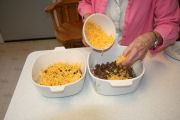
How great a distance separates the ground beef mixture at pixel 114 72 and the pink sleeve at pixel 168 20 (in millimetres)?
228

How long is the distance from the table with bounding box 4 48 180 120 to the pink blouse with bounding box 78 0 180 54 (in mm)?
214

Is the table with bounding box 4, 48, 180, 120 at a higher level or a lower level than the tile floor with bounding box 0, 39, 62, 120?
higher

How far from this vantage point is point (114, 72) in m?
0.66

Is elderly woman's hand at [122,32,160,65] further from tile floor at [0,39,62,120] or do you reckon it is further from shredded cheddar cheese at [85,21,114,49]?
tile floor at [0,39,62,120]

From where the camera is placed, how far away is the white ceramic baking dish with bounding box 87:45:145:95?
0.52 metres

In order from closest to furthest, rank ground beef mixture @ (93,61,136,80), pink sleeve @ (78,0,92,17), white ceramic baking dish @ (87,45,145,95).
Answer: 1. white ceramic baking dish @ (87,45,145,95)
2. ground beef mixture @ (93,61,136,80)
3. pink sleeve @ (78,0,92,17)

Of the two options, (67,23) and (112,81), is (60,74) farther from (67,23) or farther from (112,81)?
(67,23)

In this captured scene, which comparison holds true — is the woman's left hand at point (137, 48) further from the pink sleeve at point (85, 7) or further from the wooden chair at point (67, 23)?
the wooden chair at point (67, 23)

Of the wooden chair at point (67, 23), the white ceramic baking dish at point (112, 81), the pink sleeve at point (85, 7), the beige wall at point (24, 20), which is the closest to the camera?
the white ceramic baking dish at point (112, 81)

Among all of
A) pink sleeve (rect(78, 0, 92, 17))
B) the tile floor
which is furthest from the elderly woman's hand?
the tile floor

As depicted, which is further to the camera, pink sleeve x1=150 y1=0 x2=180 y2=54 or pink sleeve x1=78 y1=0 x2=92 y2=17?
pink sleeve x1=78 y1=0 x2=92 y2=17

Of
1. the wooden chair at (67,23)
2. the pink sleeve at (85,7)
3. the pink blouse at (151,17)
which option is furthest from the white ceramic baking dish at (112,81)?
the wooden chair at (67,23)

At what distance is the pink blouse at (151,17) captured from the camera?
0.69m

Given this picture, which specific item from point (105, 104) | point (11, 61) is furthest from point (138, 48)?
point (11, 61)
